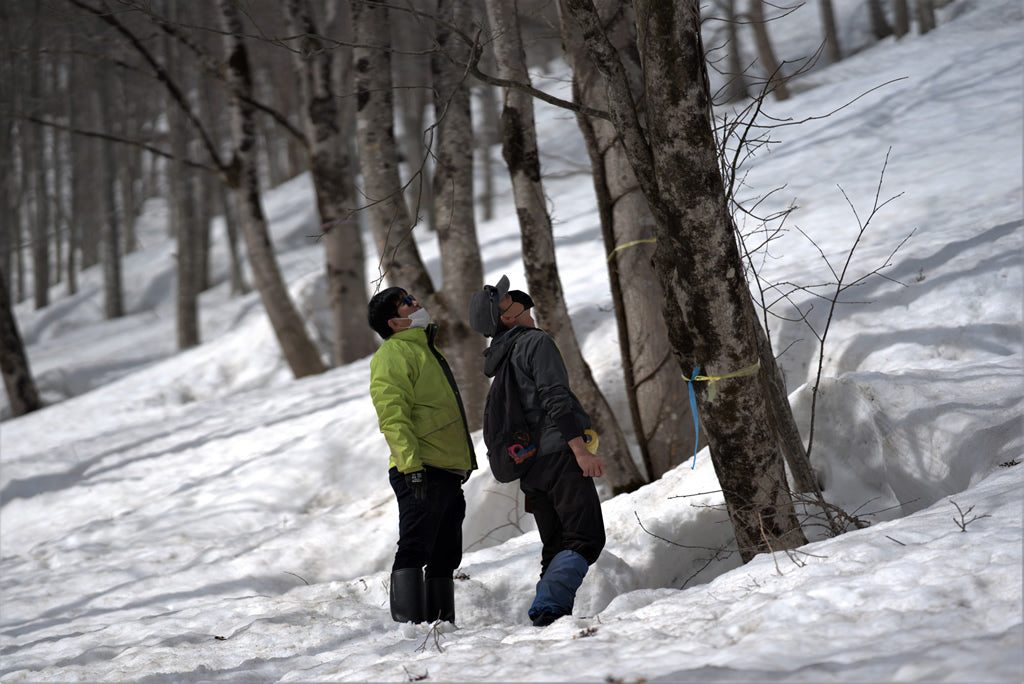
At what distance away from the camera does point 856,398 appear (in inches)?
159

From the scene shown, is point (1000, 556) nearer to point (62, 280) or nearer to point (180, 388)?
point (180, 388)

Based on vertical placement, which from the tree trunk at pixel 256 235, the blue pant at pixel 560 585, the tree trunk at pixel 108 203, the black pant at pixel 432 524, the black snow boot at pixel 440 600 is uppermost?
the tree trunk at pixel 108 203

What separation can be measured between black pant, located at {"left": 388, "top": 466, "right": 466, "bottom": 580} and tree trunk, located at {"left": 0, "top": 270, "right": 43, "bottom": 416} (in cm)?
1026

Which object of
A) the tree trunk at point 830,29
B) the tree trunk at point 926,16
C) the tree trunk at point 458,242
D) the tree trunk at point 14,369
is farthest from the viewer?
the tree trunk at point 830,29

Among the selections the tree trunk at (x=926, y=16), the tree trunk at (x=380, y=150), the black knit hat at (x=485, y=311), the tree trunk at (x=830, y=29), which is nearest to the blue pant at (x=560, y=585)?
the black knit hat at (x=485, y=311)

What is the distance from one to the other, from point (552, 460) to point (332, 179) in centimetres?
620

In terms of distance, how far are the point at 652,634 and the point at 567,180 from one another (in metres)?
17.5

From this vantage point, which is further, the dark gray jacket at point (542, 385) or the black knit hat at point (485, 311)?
the black knit hat at point (485, 311)

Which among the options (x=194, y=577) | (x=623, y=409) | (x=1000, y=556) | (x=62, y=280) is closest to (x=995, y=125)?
(x=623, y=409)

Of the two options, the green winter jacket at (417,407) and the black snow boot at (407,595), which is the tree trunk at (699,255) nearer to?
the green winter jacket at (417,407)

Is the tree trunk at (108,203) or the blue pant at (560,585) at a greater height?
the tree trunk at (108,203)

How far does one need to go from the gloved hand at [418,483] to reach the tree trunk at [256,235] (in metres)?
6.70

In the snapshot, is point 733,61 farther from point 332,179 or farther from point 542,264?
point 542,264

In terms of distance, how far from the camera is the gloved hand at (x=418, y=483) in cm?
349
